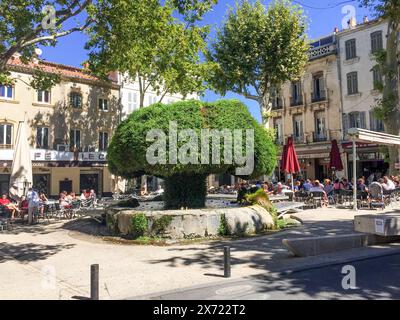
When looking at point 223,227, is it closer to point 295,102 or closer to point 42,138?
point 42,138

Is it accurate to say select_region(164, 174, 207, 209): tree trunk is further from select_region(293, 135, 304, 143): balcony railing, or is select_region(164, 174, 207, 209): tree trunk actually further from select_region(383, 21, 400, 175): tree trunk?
select_region(293, 135, 304, 143): balcony railing

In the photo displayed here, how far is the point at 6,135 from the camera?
2592cm

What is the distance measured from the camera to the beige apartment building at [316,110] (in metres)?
31.5

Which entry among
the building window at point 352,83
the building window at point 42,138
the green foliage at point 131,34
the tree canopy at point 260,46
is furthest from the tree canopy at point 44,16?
the building window at point 352,83

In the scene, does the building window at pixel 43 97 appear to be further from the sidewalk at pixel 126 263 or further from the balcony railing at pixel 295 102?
the balcony railing at pixel 295 102

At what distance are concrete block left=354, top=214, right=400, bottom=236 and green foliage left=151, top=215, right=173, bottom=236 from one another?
192 inches

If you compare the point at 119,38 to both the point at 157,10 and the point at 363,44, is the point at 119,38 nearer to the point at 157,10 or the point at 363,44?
the point at 157,10

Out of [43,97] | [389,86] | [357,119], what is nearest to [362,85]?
[357,119]

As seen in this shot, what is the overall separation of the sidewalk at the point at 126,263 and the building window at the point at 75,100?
19.1 meters

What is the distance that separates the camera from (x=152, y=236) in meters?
10.8

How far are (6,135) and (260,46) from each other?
1730cm

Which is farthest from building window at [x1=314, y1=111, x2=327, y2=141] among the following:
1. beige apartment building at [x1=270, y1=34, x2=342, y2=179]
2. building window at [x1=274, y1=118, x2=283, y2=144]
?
building window at [x1=274, y1=118, x2=283, y2=144]
